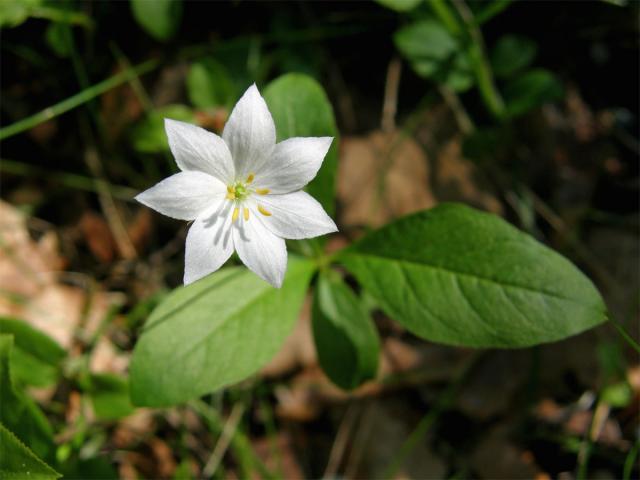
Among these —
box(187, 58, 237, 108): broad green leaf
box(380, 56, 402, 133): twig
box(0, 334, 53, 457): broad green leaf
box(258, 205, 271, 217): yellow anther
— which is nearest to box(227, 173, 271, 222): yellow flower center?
box(258, 205, 271, 217): yellow anther

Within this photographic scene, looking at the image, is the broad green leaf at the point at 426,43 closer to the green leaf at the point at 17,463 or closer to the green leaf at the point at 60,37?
the green leaf at the point at 60,37

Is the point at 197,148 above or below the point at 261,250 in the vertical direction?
above

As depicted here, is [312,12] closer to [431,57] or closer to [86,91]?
[431,57]

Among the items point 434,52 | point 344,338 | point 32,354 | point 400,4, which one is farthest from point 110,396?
point 434,52

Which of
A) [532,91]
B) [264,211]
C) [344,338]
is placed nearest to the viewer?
[264,211]

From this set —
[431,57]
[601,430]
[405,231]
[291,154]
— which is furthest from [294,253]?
[601,430]

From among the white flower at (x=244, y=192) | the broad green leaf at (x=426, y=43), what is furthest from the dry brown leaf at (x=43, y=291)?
the broad green leaf at (x=426, y=43)

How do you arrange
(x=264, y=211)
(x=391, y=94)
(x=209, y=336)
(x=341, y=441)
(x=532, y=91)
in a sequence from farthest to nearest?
(x=391, y=94), (x=341, y=441), (x=532, y=91), (x=209, y=336), (x=264, y=211)

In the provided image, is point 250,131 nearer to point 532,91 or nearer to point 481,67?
point 481,67
